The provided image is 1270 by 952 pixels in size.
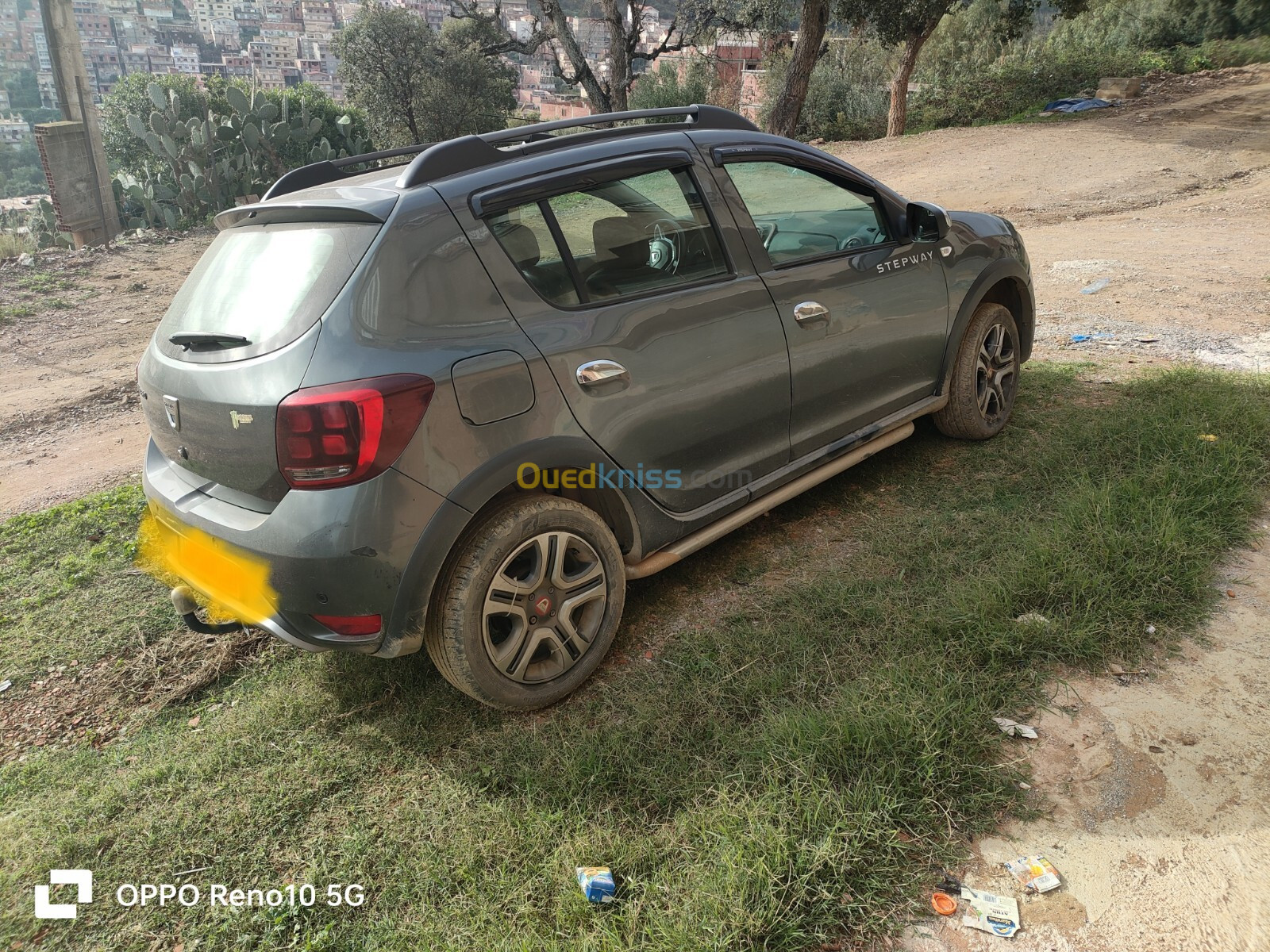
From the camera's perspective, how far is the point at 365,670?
325 centimetres

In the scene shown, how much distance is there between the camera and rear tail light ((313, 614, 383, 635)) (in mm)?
2557

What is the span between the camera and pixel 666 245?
3262 mm

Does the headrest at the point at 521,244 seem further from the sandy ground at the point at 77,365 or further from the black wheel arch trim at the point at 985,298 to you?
the sandy ground at the point at 77,365

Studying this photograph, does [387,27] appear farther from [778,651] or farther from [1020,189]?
[778,651]

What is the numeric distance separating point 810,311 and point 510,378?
4.70 ft

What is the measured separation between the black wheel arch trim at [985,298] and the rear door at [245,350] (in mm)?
2888

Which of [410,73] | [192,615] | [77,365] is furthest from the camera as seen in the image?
[410,73]

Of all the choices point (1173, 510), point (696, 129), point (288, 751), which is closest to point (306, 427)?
point (288, 751)

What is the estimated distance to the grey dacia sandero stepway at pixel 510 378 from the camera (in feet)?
8.20

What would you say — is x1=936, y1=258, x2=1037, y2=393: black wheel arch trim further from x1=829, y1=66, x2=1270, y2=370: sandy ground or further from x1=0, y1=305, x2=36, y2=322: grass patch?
x1=0, y1=305, x2=36, y2=322: grass patch

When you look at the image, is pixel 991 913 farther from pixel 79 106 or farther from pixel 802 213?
pixel 79 106

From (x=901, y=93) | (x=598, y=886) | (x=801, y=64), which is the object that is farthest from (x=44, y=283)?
(x=901, y=93)

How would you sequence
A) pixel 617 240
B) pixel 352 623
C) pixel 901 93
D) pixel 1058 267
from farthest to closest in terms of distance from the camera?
pixel 901 93 < pixel 1058 267 < pixel 617 240 < pixel 352 623

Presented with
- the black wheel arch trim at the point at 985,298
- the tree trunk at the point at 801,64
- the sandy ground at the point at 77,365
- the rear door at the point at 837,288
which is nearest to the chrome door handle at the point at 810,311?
the rear door at the point at 837,288
